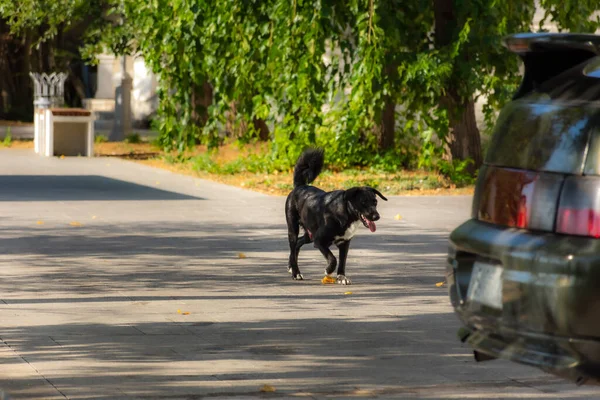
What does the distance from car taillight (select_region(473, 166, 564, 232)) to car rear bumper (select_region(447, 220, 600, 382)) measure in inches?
1.8

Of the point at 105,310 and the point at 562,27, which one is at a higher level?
the point at 562,27

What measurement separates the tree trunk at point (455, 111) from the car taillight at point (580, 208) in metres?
12.0

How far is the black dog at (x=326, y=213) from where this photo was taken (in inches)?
371

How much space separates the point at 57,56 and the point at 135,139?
12.6 meters

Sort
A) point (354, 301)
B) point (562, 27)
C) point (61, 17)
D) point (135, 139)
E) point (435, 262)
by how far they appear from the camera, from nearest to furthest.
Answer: point (354, 301), point (435, 262), point (562, 27), point (61, 17), point (135, 139)

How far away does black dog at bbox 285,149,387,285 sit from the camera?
30.9 ft

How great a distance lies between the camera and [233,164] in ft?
68.6

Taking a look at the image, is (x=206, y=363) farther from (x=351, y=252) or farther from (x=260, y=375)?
(x=351, y=252)

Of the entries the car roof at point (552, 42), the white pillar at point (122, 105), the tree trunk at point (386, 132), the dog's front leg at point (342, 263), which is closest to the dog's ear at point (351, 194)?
the dog's front leg at point (342, 263)

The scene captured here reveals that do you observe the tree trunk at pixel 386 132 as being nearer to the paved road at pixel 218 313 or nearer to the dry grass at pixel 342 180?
the dry grass at pixel 342 180

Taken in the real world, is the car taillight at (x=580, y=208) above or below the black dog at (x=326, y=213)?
above

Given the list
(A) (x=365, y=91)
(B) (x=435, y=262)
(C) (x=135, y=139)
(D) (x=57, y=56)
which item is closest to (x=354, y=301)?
(B) (x=435, y=262)

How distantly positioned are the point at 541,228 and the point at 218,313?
148 inches

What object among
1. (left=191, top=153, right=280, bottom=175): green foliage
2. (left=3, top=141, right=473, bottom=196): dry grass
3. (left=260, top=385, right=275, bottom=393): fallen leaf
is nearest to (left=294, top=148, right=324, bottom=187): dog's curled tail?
(left=260, top=385, right=275, bottom=393): fallen leaf
